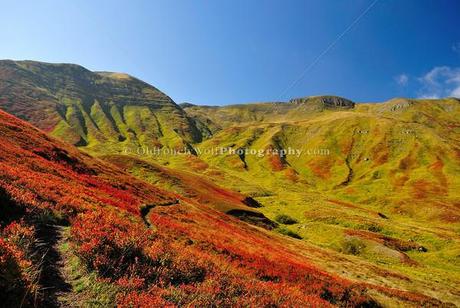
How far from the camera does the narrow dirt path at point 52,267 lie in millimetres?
9461

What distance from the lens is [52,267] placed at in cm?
1119

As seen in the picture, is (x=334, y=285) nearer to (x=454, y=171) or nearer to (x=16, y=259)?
(x=16, y=259)

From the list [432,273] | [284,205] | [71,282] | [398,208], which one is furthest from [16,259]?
[398,208]

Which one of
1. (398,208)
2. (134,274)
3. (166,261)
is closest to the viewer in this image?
(134,274)

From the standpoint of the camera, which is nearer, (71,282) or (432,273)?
(71,282)

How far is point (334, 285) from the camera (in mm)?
25922

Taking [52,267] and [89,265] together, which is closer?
[52,267]

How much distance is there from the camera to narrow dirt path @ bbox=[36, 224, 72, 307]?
946 centimetres

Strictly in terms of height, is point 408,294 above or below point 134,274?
below

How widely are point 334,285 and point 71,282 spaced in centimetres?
2090

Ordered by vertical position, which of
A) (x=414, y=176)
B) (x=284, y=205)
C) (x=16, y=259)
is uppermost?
(x=414, y=176)

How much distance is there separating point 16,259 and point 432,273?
197ft

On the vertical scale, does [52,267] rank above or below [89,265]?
below

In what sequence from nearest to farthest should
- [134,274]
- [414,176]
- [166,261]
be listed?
[134,274]
[166,261]
[414,176]
